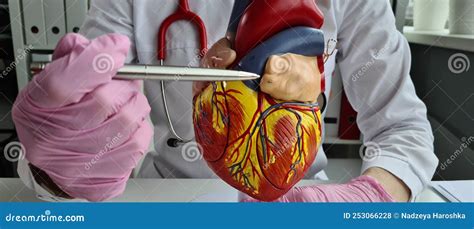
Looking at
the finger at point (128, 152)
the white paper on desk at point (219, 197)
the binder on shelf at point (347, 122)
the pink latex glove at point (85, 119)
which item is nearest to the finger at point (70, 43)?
the pink latex glove at point (85, 119)

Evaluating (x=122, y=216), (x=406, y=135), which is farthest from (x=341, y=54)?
(x=122, y=216)

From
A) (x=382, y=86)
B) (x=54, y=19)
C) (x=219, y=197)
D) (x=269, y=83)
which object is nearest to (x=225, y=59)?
(x=269, y=83)

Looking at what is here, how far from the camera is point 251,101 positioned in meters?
0.43

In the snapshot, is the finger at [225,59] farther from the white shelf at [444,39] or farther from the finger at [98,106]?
the white shelf at [444,39]

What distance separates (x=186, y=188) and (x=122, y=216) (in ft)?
0.39

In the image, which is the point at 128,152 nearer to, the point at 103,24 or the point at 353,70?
the point at 103,24

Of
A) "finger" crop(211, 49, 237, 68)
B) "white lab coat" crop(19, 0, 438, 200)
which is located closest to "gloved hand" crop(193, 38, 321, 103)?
"finger" crop(211, 49, 237, 68)

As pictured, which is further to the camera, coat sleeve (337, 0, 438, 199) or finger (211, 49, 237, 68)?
coat sleeve (337, 0, 438, 199)

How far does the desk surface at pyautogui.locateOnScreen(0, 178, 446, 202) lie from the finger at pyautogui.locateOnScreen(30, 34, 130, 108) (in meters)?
0.13

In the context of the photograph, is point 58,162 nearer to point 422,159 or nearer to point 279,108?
point 279,108

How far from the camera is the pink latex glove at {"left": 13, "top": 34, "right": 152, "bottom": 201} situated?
374 millimetres

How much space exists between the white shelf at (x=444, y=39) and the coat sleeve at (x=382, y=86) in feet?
0.10

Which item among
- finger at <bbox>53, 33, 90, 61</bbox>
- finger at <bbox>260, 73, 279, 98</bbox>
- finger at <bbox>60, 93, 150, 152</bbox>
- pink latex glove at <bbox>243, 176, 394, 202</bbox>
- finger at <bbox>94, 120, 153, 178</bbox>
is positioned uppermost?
finger at <bbox>53, 33, 90, 61</bbox>

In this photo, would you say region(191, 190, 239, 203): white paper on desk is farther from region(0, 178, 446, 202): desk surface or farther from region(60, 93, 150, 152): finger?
region(60, 93, 150, 152): finger
